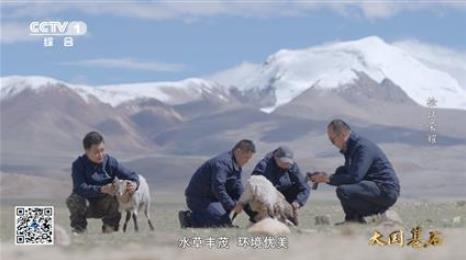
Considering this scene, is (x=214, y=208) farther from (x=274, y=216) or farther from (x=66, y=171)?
(x=66, y=171)

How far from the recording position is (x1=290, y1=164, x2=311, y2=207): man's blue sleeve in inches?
489

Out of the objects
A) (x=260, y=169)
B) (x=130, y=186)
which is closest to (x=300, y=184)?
(x=260, y=169)

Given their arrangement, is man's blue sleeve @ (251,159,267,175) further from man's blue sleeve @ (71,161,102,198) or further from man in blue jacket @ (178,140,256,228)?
man's blue sleeve @ (71,161,102,198)

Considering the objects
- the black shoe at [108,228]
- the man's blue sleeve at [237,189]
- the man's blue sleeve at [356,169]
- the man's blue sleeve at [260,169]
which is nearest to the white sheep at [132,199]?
the black shoe at [108,228]

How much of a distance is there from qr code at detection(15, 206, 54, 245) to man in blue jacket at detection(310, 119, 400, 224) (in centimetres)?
338

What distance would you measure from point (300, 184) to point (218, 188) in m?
0.94

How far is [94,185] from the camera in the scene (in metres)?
12.2

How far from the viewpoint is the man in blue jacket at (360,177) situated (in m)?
12.2

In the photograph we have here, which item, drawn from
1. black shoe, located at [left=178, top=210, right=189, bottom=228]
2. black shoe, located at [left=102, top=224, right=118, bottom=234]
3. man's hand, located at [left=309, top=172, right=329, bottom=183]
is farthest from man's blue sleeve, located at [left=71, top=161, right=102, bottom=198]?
man's hand, located at [left=309, top=172, right=329, bottom=183]

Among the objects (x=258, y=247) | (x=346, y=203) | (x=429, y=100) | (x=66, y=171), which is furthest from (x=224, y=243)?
(x=66, y=171)

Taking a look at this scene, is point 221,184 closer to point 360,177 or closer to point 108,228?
point 108,228

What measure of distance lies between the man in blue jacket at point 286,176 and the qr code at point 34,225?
3019 mm

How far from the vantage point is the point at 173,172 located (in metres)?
150

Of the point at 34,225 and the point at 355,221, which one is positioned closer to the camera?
the point at 34,225
